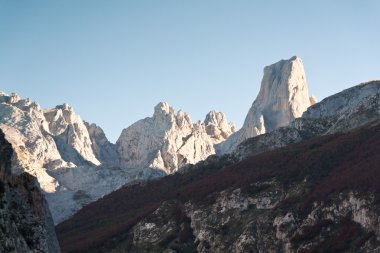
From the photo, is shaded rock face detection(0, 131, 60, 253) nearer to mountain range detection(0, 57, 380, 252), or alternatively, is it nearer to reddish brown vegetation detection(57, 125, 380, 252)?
mountain range detection(0, 57, 380, 252)

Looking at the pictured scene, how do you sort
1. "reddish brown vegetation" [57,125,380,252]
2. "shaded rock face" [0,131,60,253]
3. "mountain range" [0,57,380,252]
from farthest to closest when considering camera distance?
"reddish brown vegetation" [57,125,380,252] → "mountain range" [0,57,380,252] → "shaded rock face" [0,131,60,253]

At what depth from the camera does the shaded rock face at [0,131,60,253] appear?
24.3 m

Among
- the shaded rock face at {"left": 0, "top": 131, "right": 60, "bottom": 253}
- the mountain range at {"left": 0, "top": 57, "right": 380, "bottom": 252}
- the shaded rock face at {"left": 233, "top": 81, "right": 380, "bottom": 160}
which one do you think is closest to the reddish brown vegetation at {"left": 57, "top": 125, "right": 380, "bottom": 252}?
the mountain range at {"left": 0, "top": 57, "right": 380, "bottom": 252}

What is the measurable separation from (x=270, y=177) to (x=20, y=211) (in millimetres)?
66716

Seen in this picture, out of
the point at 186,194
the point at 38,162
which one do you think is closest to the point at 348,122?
the point at 186,194

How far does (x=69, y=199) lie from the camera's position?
18025 centimetres

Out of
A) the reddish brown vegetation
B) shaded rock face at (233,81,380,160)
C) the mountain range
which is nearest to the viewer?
the mountain range

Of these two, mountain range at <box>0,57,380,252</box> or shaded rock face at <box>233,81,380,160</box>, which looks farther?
shaded rock face at <box>233,81,380,160</box>

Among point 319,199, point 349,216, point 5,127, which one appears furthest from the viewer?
point 5,127

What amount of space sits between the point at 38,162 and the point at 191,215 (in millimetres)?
119144

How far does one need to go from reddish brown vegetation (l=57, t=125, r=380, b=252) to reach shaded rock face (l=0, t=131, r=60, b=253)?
4880 cm

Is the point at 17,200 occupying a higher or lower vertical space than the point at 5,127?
lower

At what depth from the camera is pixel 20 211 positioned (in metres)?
28.7

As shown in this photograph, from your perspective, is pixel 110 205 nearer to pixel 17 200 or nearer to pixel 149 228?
pixel 149 228
